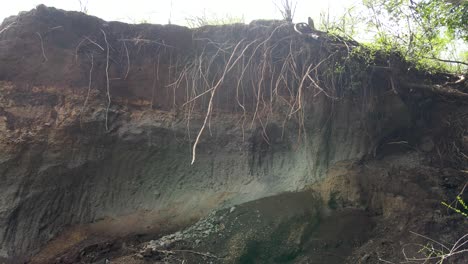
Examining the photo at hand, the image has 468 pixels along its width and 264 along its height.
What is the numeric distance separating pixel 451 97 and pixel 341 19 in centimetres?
148

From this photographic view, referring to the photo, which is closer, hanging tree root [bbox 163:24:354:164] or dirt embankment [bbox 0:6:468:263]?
dirt embankment [bbox 0:6:468:263]

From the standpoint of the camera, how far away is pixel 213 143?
4883mm

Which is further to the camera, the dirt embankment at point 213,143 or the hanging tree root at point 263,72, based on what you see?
the hanging tree root at point 263,72

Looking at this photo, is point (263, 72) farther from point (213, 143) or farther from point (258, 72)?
point (213, 143)

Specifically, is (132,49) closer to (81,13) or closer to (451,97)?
(81,13)

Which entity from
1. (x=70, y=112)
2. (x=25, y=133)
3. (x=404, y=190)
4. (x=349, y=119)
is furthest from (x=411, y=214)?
(x=25, y=133)

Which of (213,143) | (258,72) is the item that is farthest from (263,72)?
(213,143)

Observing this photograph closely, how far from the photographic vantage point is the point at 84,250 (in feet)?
14.3

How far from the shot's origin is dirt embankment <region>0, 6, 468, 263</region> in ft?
14.3

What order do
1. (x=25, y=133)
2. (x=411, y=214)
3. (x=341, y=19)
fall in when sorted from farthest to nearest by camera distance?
(x=341, y=19) < (x=25, y=133) < (x=411, y=214)

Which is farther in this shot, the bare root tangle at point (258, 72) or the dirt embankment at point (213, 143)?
the bare root tangle at point (258, 72)

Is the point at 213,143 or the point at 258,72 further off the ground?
the point at 258,72

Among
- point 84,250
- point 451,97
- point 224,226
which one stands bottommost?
point 84,250

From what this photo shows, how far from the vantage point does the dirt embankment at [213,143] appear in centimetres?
435
